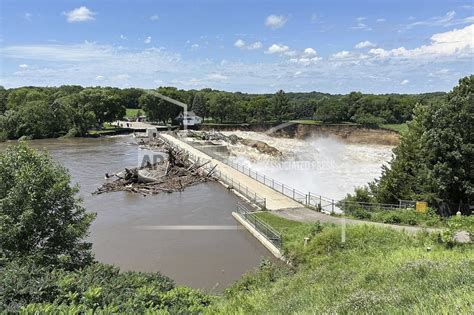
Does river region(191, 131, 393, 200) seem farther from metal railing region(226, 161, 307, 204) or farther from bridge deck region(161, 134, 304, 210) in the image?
bridge deck region(161, 134, 304, 210)

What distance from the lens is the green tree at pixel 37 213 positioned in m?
12.8

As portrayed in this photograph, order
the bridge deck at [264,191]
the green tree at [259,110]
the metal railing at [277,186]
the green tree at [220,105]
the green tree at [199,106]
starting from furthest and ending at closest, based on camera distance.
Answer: the green tree at [259,110] < the green tree at [199,106] < the green tree at [220,105] < the metal railing at [277,186] < the bridge deck at [264,191]

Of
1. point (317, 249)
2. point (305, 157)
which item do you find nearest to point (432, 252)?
point (317, 249)

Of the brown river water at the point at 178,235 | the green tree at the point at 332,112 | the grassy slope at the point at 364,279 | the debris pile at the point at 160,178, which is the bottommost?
the brown river water at the point at 178,235

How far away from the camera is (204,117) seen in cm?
10875

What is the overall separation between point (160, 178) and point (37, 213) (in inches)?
959

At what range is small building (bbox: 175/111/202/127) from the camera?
96438mm

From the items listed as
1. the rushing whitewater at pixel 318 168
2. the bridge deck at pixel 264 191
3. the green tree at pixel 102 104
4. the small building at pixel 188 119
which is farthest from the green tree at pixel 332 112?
the bridge deck at pixel 264 191

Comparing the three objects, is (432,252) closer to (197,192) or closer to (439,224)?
(439,224)

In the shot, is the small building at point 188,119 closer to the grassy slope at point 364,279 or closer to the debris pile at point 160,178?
the debris pile at point 160,178

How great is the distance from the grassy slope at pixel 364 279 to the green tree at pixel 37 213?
593cm

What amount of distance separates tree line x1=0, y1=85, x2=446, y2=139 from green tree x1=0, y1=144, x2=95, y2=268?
223ft

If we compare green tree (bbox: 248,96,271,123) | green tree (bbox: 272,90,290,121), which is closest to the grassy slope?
green tree (bbox: 248,96,271,123)

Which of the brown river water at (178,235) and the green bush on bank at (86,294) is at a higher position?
the green bush on bank at (86,294)
